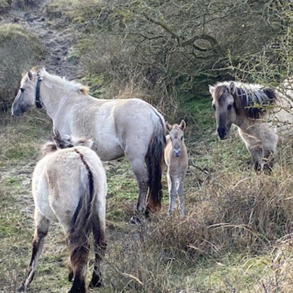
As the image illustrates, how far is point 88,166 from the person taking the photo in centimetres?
537

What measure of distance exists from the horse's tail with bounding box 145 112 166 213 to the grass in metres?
0.21

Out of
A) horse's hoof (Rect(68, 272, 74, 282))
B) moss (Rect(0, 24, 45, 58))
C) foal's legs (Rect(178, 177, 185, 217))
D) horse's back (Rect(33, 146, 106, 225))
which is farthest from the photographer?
moss (Rect(0, 24, 45, 58))

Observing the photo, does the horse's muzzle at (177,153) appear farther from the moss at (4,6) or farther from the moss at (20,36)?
the moss at (4,6)

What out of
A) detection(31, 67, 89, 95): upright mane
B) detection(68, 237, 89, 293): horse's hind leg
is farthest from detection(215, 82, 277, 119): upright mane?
detection(68, 237, 89, 293): horse's hind leg

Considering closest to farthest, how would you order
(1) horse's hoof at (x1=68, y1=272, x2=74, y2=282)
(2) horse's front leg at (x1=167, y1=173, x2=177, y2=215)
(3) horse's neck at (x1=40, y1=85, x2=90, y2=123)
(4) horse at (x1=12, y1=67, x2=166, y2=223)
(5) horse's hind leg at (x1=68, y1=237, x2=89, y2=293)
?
(5) horse's hind leg at (x1=68, y1=237, x2=89, y2=293) → (1) horse's hoof at (x1=68, y1=272, x2=74, y2=282) → (2) horse's front leg at (x1=167, y1=173, x2=177, y2=215) → (4) horse at (x1=12, y1=67, x2=166, y2=223) → (3) horse's neck at (x1=40, y1=85, x2=90, y2=123)

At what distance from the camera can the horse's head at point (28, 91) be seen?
28.6 feet

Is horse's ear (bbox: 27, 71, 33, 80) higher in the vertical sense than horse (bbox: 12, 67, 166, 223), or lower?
higher

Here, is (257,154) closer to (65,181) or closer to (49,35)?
(65,181)

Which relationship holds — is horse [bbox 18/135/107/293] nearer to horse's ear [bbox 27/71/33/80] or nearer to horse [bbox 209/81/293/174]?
horse [bbox 209/81/293/174]

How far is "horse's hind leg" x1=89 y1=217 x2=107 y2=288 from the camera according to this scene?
534 centimetres

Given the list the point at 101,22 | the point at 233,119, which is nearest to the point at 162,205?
the point at 233,119

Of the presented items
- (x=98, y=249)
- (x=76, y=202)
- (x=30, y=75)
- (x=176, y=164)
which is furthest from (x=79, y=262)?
(x=30, y=75)

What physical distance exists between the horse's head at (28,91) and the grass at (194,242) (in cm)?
128

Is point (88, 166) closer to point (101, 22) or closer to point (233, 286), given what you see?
point (233, 286)
